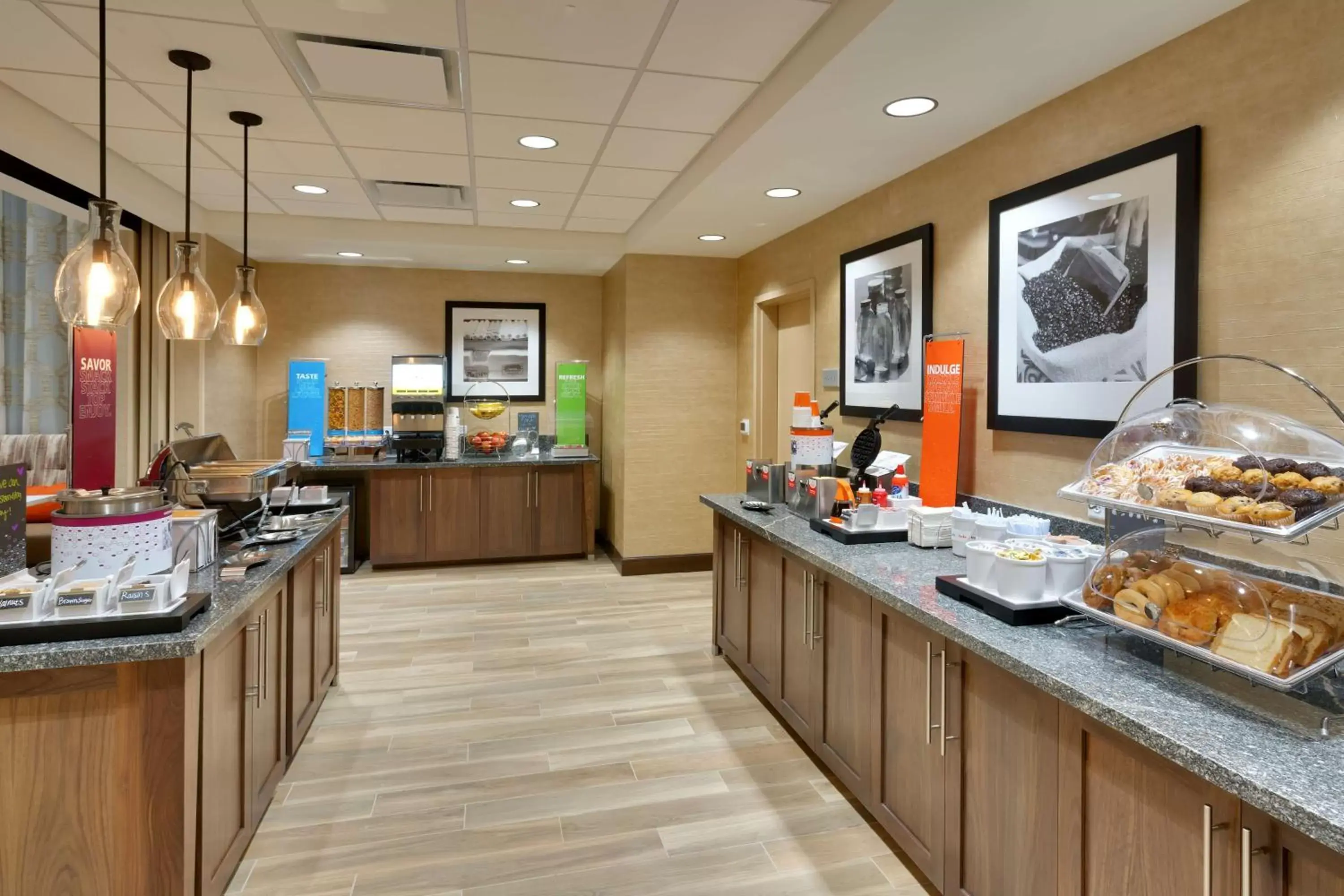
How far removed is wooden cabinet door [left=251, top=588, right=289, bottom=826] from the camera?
7.59 ft

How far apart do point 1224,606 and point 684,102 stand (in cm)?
260

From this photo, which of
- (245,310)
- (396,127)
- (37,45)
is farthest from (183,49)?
(245,310)

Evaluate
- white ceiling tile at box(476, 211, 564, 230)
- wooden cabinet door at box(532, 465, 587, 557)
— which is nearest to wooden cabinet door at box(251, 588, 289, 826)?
white ceiling tile at box(476, 211, 564, 230)

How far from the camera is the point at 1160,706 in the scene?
1354mm

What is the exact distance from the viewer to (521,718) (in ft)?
10.8

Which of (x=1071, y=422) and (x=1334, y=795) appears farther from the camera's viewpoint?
(x=1071, y=422)

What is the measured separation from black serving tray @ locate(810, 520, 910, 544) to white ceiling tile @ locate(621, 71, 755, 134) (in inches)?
70.1

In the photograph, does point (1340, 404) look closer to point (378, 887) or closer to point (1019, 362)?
point (1019, 362)

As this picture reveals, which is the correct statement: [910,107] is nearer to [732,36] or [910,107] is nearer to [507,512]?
[732,36]

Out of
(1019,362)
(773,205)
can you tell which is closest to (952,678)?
(1019,362)

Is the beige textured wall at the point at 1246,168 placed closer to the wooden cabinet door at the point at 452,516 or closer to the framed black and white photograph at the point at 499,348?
the wooden cabinet door at the point at 452,516

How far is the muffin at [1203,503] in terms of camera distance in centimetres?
146

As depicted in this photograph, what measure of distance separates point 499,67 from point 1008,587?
97.8 inches

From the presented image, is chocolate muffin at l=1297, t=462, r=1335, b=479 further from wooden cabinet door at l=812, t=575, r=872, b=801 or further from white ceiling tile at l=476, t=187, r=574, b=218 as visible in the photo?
white ceiling tile at l=476, t=187, r=574, b=218
